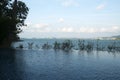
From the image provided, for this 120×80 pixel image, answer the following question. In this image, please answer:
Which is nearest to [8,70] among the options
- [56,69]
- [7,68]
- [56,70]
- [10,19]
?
[7,68]

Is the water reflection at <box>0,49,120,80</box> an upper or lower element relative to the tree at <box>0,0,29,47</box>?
→ lower

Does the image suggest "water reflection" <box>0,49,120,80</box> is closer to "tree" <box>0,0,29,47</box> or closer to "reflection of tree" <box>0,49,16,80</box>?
"reflection of tree" <box>0,49,16,80</box>

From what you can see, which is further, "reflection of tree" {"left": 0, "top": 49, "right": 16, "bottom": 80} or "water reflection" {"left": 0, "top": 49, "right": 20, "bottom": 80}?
"reflection of tree" {"left": 0, "top": 49, "right": 16, "bottom": 80}

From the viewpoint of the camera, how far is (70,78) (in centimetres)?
2542

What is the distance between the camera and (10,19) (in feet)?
222

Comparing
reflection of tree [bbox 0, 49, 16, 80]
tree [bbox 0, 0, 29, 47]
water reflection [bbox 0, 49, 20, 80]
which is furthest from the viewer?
tree [bbox 0, 0, 29, 47]

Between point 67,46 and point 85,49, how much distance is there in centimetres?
509

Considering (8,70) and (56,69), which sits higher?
(8,70)

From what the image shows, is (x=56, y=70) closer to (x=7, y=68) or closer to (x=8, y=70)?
(x=8, y=70)

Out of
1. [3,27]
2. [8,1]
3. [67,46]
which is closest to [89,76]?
[3,27]

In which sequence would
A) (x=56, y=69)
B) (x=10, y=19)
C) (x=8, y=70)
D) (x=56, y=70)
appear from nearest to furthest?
(x=8, y=70)
(x=56, y=70)
(x=56, y=69)
(x=10, y=19)

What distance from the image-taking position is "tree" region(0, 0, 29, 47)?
64.6m

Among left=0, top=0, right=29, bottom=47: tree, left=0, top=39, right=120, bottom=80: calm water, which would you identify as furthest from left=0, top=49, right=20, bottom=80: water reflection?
left=0, top=0, right=29, bottom=47: tree

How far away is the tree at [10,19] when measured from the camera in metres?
64.6
